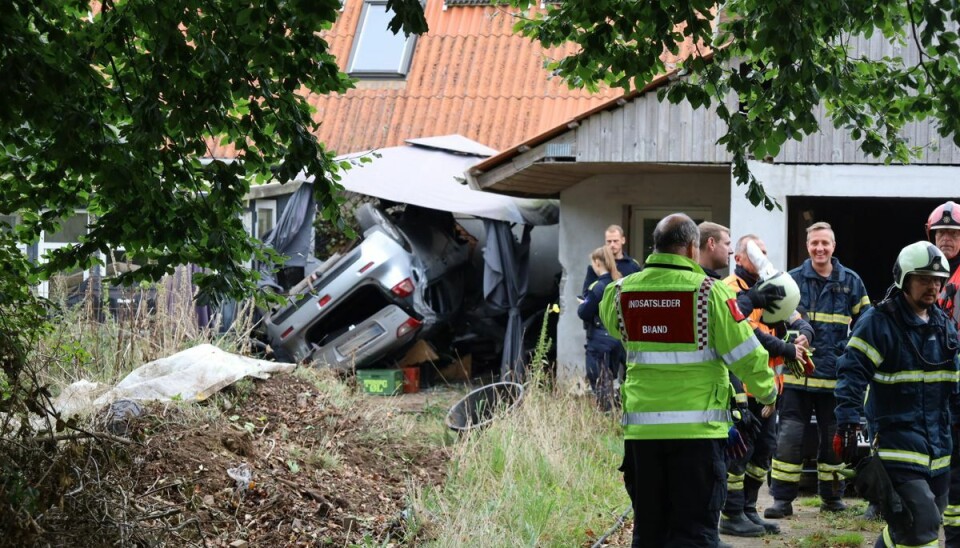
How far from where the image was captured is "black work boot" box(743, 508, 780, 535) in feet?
26.8

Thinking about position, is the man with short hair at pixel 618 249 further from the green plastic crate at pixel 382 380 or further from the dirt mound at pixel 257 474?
the green plastic crate at pixel 382 380

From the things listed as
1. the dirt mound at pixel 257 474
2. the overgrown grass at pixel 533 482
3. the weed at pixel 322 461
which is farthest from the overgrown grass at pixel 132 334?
the overgrown grass at pixel 533 482

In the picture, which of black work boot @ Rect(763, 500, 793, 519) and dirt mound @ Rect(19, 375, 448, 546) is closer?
dirt mound @ Rect(19, 375, 448, 546)

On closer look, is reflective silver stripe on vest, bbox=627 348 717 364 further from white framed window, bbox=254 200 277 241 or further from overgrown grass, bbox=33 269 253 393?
white framed window, bbox=254 200 277 241

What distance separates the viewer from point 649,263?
6.21 m

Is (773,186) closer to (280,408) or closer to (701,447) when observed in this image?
(280,408)

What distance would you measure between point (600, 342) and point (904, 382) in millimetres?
6554

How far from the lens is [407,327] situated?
16.1 metres

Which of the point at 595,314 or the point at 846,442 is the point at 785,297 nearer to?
the point at 846,442

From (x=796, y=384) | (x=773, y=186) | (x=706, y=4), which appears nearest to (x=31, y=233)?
(x=706, y=4)

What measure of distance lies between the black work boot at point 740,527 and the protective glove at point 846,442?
179cm

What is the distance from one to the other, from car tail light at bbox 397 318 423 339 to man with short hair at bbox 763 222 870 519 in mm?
7711

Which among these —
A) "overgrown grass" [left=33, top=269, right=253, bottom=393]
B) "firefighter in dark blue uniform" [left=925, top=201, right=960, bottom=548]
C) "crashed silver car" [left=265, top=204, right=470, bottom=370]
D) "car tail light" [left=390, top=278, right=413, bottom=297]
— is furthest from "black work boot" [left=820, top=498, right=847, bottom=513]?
"car tail light" [left=390, top=278, right=413, bottom=297]

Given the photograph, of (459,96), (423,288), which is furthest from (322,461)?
(459,96)
